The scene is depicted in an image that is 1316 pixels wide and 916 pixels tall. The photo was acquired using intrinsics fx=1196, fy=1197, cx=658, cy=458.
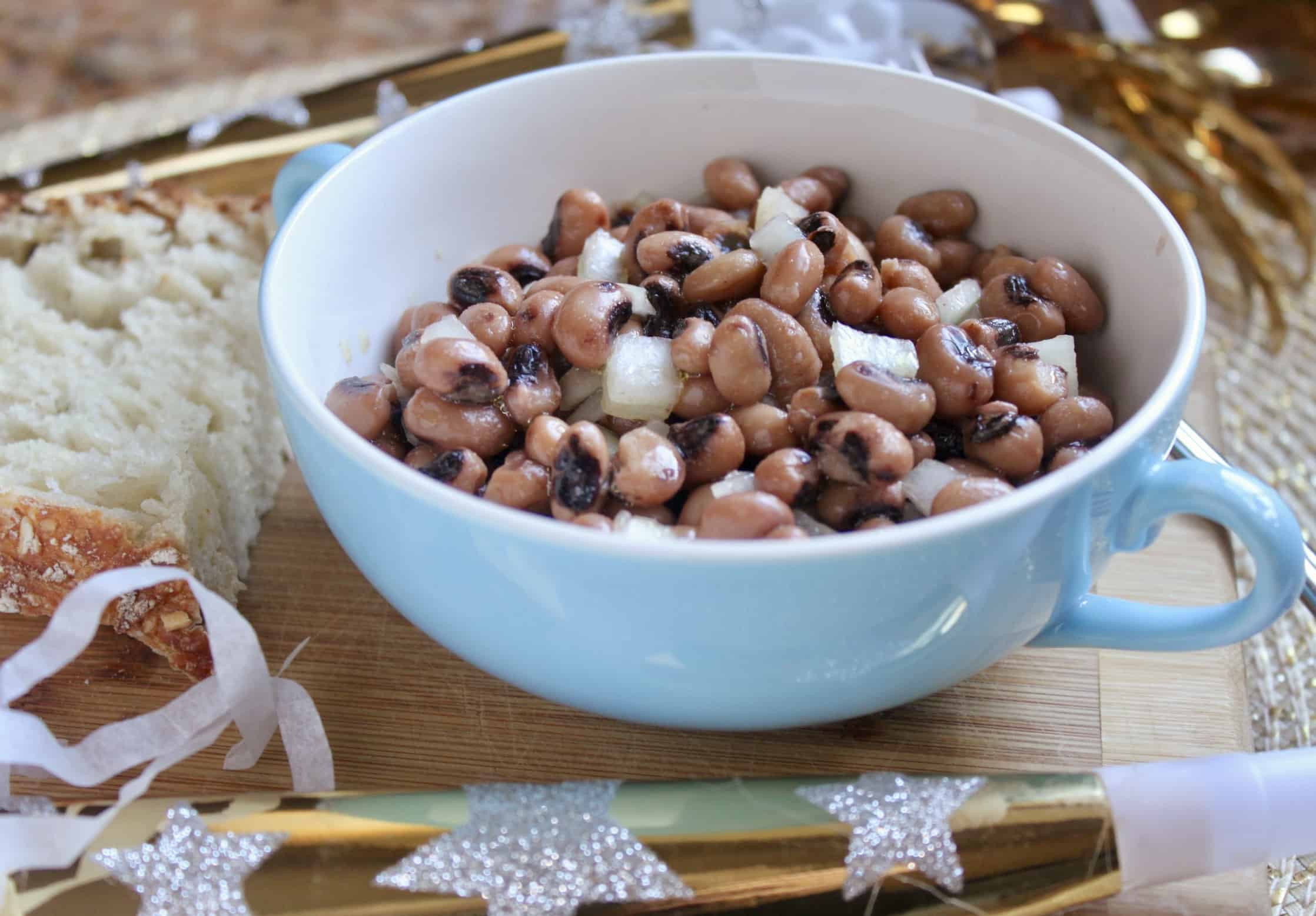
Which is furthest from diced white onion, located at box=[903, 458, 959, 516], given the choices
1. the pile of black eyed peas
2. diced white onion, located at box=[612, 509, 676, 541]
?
diced white onion, located at box=[612, 509, 676, 541]

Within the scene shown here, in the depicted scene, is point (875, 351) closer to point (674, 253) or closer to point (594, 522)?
point (674, 253)

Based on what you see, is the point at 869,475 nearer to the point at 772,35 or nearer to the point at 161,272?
the point at 161,272

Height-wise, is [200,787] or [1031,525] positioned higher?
[1031,525]

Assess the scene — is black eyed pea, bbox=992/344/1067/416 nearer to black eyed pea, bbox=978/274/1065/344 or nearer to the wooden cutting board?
black eyed pea, bbox=978/274/1065/344

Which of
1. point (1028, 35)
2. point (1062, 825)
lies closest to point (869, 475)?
point (1062, 825)

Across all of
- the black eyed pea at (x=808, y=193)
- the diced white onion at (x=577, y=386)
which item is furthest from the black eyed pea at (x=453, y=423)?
the black eyed pea at (x=808, y=193)

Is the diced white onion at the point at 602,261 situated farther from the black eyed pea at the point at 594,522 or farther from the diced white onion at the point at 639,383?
the black eyed pea at the point at 594,522

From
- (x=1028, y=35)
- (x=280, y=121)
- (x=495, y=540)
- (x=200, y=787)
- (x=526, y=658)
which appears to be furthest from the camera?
(x=1028, y=35)
